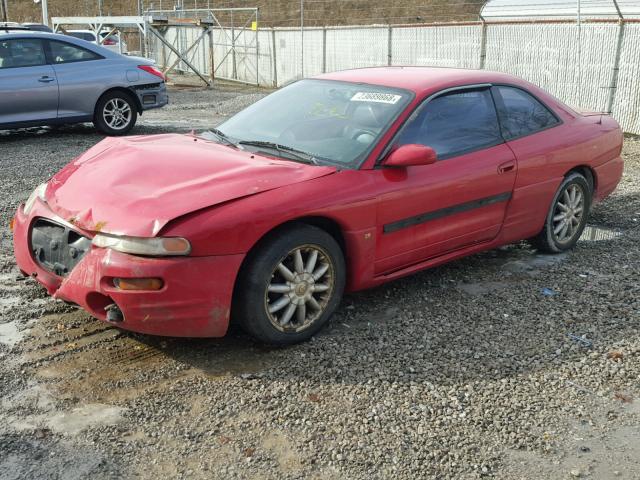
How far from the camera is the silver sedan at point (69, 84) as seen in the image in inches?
405

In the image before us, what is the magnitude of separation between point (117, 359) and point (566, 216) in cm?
379

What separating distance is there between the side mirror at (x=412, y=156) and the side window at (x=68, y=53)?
7952 mm

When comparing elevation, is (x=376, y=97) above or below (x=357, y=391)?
above

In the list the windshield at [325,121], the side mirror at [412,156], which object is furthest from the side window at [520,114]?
the side mirror at [412,156]

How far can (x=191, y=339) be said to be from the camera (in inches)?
164

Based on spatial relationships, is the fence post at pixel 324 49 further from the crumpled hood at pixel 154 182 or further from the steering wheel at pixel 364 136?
the crumpled hood at pixel 154 182

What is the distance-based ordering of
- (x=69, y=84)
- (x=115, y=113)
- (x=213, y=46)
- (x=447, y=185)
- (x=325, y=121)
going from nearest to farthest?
(x=447, y=185) → (x=325, y=121) → (x=69, y=84) → (x=115, y=113) → (x=213, y=46)

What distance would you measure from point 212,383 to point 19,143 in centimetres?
Result: 824

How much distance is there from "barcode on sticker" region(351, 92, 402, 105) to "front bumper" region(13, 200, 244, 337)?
1659 mm

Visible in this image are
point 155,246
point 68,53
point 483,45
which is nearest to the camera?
point 155,246

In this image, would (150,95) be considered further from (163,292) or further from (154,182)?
(163,292)

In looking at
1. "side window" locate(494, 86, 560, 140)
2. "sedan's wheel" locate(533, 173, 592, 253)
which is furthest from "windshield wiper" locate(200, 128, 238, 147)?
"sedan's wheel" locate(533, 173, 592, 253)

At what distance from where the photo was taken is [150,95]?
1159cm

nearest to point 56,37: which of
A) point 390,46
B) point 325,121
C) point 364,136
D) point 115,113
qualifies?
point 115,113
